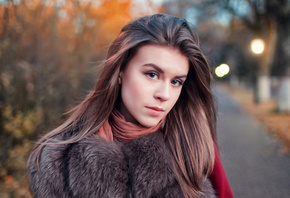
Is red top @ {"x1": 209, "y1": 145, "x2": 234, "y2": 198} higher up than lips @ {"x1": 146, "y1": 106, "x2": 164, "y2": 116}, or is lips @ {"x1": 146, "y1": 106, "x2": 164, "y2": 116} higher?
lips @ {"x1": 146, "y1": 106, "x2": 164, "y2": 116}

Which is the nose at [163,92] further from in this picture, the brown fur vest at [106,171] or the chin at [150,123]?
the brown fur vest at [106,171]

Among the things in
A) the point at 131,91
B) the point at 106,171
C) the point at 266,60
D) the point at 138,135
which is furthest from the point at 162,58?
the point at 266,60

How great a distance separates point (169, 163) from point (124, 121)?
423 millimetres

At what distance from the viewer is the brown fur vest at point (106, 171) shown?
158cm

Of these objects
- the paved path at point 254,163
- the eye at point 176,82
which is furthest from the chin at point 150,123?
the paved path at point 254,163

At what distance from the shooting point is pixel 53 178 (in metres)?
1.63

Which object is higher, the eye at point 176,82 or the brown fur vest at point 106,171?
the eye at point 176,82

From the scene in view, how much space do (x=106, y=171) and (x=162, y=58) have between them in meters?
A: 0.76

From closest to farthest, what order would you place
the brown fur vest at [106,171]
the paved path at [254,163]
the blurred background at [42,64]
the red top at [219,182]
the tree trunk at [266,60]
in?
the brown fur vest at [106,171]
the red top at [219,182]
the blurred background at [42,64]
the paved path at [254,163]
the tree trunk at [266,60]

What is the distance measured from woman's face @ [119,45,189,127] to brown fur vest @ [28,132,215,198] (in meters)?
0.19

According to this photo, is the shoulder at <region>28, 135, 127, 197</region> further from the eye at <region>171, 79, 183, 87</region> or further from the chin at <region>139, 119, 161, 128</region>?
the eye at <region>171, 79, 183, 87</region>

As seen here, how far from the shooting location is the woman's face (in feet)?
5.42

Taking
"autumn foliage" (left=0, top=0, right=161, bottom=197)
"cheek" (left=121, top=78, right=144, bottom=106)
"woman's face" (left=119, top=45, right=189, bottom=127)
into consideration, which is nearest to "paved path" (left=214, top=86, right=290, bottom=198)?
"woman's face" (left=119, top=45, right=189, bottom=127)

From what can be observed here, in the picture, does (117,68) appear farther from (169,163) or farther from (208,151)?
(208,151)
